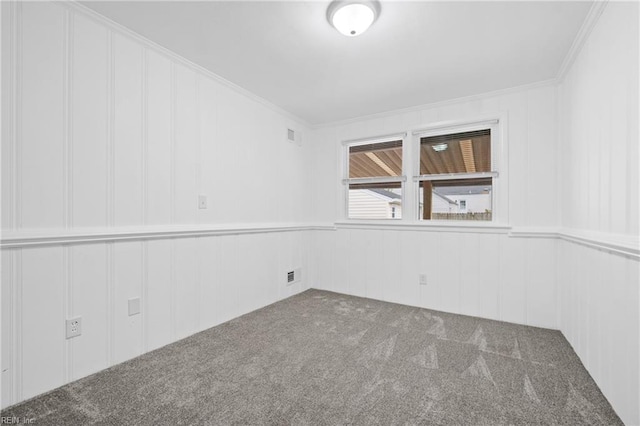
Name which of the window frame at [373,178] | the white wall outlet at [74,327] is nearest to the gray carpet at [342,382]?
the white wall outlet at [74,327]

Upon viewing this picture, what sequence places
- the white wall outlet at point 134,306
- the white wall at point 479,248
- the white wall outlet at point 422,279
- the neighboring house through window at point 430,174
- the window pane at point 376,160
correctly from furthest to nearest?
the window pane at point 376,160 < the white wall outlet at point 422,279 < the neighboring house through window at point 430,174 < the white wall at point 479,248 < the white wall outlet at point 134,306

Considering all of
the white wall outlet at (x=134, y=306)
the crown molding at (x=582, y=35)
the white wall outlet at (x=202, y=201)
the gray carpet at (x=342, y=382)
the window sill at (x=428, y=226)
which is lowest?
the gray carpet at (x=342, y=382)

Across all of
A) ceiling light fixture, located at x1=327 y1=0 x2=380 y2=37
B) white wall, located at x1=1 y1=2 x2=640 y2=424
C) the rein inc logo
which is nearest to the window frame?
white wall, located at x1=1 y1=2 x2=640 y2=424

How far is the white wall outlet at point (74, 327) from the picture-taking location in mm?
1788

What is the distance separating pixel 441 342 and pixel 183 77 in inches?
125

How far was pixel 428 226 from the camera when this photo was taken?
3.32m

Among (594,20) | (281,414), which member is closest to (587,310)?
(594,20)

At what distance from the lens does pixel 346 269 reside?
387 centimetres

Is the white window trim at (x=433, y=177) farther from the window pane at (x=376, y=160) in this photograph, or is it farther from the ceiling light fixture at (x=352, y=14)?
the ceiling light fixture at (x=352, y=14)

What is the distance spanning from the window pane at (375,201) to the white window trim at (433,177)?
0.22 ft

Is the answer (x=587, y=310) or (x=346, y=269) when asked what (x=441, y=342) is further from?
(x=346, y=269)

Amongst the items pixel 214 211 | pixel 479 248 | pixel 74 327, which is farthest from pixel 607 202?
pixel 74 327

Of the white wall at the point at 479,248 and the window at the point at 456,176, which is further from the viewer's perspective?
the window at the point at 456,176

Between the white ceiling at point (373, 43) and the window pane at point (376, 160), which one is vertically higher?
the white ceiling at point (373, 43)
